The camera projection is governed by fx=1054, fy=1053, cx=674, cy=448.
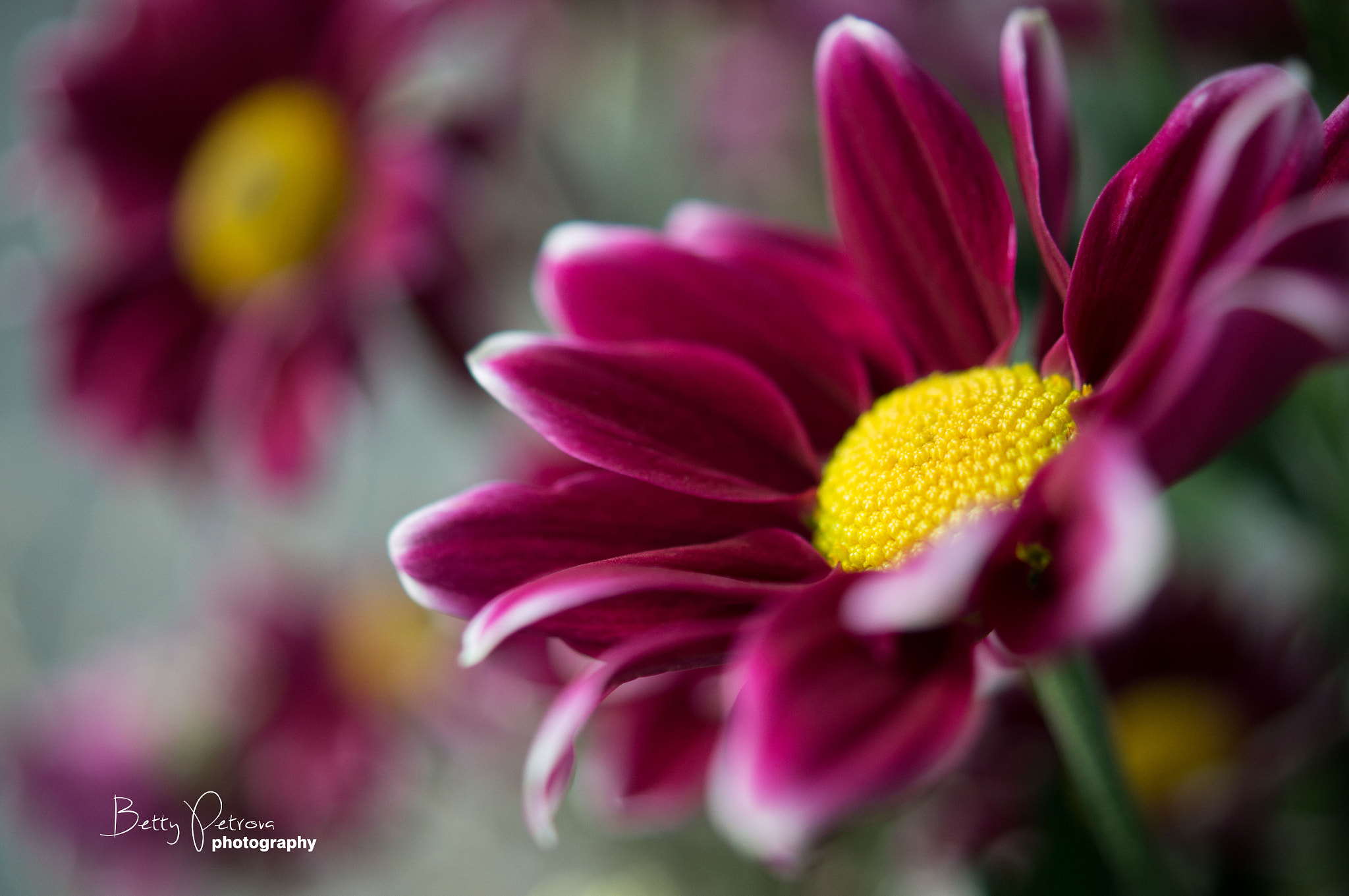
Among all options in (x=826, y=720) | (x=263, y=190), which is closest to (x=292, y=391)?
(x=263, y=190)

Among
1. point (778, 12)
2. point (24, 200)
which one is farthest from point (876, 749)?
point (24, 200)

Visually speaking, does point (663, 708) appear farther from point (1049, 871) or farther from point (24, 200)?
point (24, 200)

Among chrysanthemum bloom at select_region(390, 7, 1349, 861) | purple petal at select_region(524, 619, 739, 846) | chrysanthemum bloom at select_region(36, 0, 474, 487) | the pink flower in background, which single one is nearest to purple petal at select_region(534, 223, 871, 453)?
chrysanthemum bloom at select_region(390, 7, 1349, 861)

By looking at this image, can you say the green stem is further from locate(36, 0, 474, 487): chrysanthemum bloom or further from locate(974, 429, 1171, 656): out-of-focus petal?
locate(36, 0, 474, 487): chrysanthemum bloom

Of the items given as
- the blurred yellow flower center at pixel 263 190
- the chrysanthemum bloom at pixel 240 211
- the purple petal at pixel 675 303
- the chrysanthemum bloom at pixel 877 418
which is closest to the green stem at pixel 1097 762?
Result: the chrysanthemum bloom at pixel 877 418

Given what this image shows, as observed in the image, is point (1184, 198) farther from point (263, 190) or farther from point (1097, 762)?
point (263, 190)
